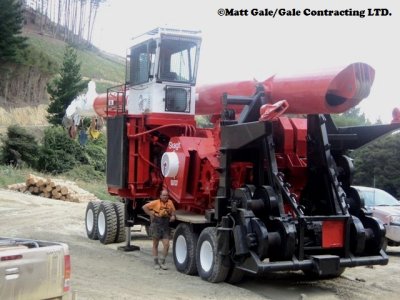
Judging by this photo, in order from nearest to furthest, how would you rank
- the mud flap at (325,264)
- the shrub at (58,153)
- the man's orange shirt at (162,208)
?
the mud flap at (325,264) < the man's orange shirt at (162,208) < the shrub at (58,153)

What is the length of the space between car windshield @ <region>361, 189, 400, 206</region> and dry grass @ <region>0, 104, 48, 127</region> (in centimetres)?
2979

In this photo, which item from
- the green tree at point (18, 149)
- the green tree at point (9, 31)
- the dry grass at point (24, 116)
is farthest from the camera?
the green tree at point (9, 31)

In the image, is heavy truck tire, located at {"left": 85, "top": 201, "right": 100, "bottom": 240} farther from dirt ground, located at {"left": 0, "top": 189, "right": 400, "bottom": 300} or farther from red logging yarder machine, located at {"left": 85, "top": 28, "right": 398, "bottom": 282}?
red logging yarder machine, located at {"left": 85, "top": 28, "right": 398, "bottom": 282}

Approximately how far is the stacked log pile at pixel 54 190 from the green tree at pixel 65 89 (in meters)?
13.0

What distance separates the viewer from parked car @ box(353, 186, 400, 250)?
557 inches

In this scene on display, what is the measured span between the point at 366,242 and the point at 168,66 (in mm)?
5650

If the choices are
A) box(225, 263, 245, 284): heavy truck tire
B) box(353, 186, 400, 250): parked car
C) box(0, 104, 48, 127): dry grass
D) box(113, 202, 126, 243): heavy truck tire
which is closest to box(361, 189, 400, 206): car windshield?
box(353, 186, 400, 250): parked car

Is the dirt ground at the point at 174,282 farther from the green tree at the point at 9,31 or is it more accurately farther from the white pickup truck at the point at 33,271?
the green tree at the point at 9,31

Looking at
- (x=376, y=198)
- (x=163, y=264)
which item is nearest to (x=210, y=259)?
(x=163, y=264)

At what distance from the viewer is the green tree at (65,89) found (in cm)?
3884

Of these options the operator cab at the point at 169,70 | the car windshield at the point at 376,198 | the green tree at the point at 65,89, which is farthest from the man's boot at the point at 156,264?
the green tree at the point at 65,89

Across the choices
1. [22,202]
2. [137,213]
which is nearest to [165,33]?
[137,213]

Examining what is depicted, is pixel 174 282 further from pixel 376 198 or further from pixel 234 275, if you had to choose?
pixel 376 198

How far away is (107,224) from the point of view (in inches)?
572
